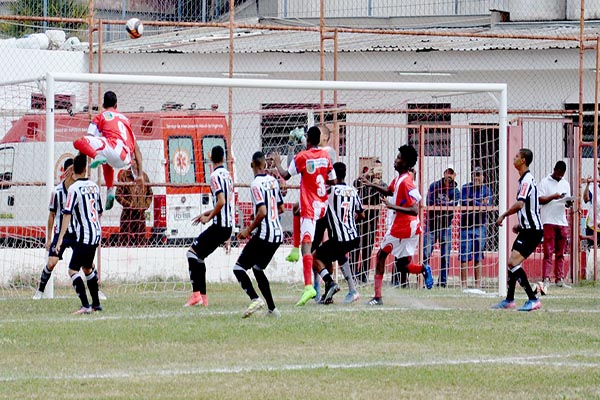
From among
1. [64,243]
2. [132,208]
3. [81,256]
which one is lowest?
[81,256]

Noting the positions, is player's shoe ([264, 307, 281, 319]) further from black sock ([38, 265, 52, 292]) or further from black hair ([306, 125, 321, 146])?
black sock ([38, 265, 52, 292])

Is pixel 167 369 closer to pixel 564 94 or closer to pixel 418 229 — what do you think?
pixel 418 229

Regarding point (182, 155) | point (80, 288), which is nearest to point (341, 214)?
point (80, 288)

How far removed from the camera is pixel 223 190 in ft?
49.2

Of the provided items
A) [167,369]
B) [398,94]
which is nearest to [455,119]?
[398,94]

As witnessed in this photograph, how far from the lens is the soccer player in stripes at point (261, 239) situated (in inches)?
542

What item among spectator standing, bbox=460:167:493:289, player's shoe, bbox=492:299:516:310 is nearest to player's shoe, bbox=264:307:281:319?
player's shoe, bbox=492:299:516:310

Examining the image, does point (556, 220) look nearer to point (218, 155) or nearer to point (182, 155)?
point (182, 155)

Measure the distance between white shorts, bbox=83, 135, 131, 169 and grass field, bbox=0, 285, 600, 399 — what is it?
1.76 metres

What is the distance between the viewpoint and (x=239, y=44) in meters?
27.8

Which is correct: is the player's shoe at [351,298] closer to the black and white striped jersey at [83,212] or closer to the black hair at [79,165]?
the black and white striped jersey at [83,212]

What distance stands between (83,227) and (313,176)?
2.85 metres

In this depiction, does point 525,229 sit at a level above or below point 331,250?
above

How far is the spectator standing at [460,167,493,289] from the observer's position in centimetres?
1988
